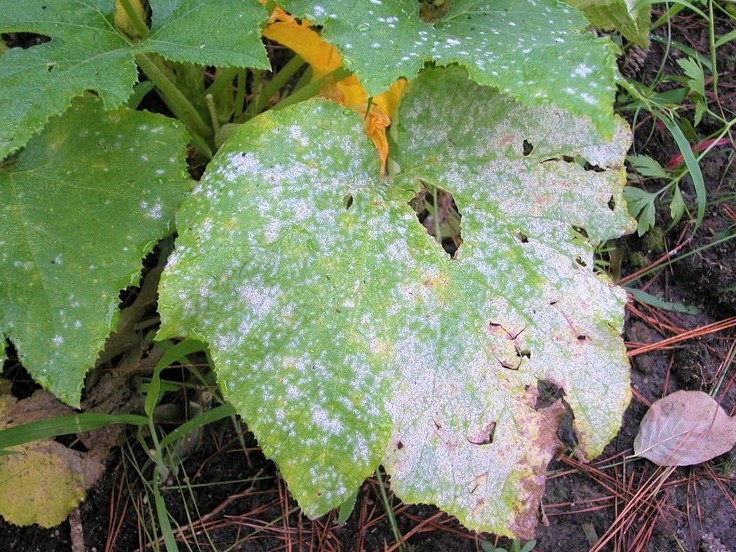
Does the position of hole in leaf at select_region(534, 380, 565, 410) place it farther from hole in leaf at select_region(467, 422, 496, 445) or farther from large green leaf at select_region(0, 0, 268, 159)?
large green leaf at select_region(0, 0, 268, 159)

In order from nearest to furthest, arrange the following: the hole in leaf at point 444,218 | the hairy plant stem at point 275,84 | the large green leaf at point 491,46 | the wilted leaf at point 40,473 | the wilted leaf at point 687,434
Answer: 1. the large green leaf at point 491,46
2. the wilted leaf at point 40,473
3. the hairy plant stem at point 275,84
4. the wilted leaf at point 687,434
5. the hole in leaf at point 444,218

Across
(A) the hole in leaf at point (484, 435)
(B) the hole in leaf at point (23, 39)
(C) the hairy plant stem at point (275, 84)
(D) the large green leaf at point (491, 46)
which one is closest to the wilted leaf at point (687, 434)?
(A) the hole in leaf at point (484, 435)

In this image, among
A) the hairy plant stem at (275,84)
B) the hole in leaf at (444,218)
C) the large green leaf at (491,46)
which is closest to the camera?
the large green leaf at (491,46)

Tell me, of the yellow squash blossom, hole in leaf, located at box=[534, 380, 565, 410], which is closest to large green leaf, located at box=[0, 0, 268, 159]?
the yellow squash blossom

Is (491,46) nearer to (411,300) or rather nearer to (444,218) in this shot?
(411,300)

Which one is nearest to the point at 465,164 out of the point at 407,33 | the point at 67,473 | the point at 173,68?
the point at 407,33

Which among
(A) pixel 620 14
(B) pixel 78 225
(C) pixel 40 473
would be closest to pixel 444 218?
(A) pixel 620 14

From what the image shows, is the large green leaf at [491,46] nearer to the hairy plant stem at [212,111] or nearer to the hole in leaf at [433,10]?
the hole in leaf at [433,10]
